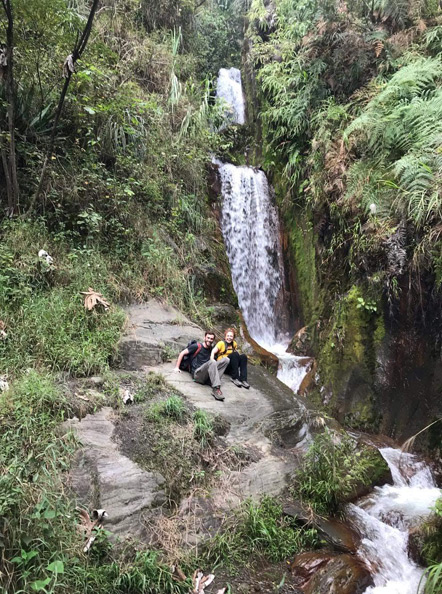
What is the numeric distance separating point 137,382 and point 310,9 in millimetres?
10309

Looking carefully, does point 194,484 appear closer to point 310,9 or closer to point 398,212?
point 398,212

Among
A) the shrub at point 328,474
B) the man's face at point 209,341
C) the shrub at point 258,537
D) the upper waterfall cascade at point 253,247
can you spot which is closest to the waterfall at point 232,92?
the upper waterfall cascade at point 253,247

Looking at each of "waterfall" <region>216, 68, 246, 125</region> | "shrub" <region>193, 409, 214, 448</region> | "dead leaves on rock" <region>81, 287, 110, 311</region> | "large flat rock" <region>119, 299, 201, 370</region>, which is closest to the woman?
"large flat rock" <region>119, 299, 201, 370</region>

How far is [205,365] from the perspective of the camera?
547 centimetres

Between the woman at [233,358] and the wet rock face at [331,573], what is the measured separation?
2487 mm

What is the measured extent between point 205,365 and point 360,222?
391 centimetres

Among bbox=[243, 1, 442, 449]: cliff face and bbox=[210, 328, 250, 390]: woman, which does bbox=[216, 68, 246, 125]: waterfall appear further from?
bbox=[210, 328, 250, 390]: woman

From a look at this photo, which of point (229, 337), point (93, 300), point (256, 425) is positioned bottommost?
point (256, 425)

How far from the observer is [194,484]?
13.2 ft

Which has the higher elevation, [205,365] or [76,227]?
[76,227]

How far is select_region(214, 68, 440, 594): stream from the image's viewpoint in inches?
155

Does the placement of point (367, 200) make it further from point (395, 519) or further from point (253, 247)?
point (395, 519)

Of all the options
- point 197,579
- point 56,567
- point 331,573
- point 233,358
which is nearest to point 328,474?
point 331,573

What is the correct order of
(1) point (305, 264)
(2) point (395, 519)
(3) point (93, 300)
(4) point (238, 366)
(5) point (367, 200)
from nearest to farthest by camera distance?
(2) point (395, 519)
(3) point (93, 300)
(4) point (238, 366)
(5) point (367, 200)
(1) point (305, 264)
